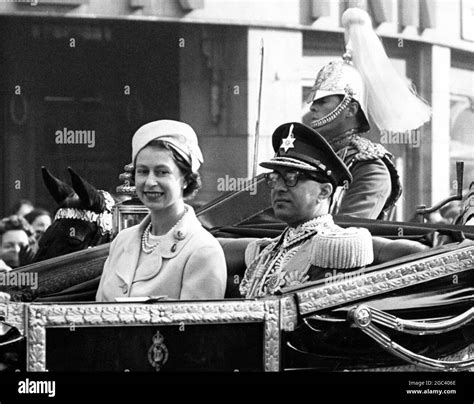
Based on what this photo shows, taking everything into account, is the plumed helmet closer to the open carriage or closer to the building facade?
the building facade

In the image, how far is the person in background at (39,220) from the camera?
7.12 metres

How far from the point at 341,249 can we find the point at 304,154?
0.30m

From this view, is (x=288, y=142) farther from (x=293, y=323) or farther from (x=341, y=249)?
(x=293, y=323)

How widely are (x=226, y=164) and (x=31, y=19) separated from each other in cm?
70

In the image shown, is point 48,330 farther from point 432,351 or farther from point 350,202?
point 350,202

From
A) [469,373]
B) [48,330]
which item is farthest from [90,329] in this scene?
[469,373]

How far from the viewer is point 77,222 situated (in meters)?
6.95

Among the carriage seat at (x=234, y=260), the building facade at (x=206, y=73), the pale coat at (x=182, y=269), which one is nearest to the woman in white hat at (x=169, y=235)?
the pale coat at (x=182, y=269)

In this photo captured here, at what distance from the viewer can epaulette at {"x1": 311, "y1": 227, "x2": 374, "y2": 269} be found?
5621mm

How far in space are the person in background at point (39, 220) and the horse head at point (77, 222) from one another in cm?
13

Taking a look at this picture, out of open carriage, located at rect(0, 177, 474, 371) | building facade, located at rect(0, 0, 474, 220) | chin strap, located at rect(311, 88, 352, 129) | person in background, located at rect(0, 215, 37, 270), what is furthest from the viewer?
person in background, located at rect(0, 215, 37, 270)

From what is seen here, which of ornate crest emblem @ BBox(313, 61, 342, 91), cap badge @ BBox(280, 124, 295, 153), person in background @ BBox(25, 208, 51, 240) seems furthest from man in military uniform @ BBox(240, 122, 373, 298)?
person in background @ BBox(25, 208, 51, 240)

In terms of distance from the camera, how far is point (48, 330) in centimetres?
534

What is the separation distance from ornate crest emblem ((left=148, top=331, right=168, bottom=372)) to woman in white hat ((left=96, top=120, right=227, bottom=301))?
0.41ft
